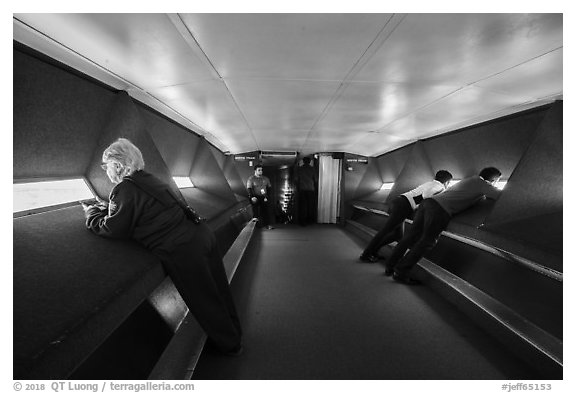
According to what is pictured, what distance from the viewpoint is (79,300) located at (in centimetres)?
139

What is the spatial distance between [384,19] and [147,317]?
108 inches

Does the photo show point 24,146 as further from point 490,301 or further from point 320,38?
point 490,301

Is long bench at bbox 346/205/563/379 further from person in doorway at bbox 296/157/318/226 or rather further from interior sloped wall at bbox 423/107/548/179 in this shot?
person in doorway at bbox 296/157/318/226

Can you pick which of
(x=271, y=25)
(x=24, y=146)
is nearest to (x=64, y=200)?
(x=24, y=146)

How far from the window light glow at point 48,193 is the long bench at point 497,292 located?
4126 mm

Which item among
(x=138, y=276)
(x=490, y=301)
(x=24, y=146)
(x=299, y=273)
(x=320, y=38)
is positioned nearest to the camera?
(x=138, y=276)

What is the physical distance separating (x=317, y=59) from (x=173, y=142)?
3.40m

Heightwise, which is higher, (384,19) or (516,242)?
(384,19)

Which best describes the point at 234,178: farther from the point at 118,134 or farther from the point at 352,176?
the point at 118,134

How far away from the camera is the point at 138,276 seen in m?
1.73

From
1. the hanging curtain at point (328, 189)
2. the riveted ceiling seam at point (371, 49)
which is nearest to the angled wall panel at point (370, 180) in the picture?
the hanging curtain at point (328, 189)

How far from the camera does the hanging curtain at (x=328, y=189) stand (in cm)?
962

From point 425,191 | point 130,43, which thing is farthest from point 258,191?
point 130,43

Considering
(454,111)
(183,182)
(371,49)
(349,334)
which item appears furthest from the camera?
(183,182)
